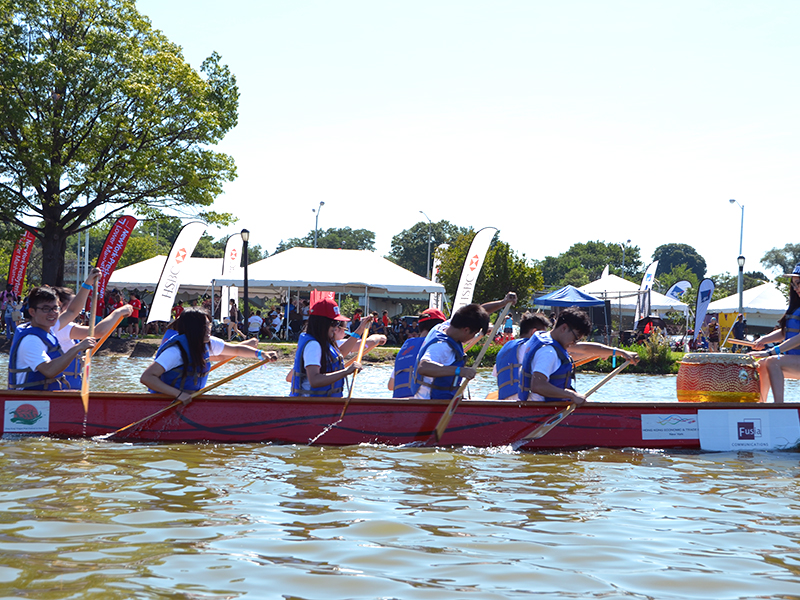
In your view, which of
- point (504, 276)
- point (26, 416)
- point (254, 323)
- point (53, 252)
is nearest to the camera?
point (26, 416)

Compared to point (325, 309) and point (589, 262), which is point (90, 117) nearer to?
point (325, 309)

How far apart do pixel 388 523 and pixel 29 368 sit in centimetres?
379

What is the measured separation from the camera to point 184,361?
6.43 metres

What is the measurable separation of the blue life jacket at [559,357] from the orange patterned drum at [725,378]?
130cm

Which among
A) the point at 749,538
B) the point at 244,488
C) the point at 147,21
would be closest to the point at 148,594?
the point at 244,488

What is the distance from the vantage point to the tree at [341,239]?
95.9 m

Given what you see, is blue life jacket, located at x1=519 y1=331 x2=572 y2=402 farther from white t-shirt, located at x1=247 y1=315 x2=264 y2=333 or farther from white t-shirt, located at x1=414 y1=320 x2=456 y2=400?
white t-shirt, located at x1=247 y1=315 x2=264 y2=333

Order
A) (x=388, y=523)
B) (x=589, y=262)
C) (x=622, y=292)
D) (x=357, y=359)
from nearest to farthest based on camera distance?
(x=388, y=523), (x=357, y=359), (x=622, y=292), (x=589, y=262)

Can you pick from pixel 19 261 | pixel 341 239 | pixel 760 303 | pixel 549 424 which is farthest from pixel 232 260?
pixel 341 239

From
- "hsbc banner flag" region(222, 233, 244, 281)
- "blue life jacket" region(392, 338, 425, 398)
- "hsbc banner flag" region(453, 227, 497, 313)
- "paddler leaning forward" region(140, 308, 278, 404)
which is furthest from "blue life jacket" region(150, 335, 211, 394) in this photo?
"hsbc banner flag" region(222, 233, 244, 281)

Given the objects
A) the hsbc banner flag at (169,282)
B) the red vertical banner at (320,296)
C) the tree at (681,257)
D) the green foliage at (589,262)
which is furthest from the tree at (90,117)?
the tree at (681,257)

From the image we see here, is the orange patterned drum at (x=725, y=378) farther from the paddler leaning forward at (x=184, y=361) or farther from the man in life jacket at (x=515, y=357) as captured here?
the paddler leaning forward at (x=184, y=361)

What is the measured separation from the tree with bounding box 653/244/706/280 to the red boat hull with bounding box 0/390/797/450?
115573 millimetres

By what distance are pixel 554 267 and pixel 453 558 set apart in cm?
8945
